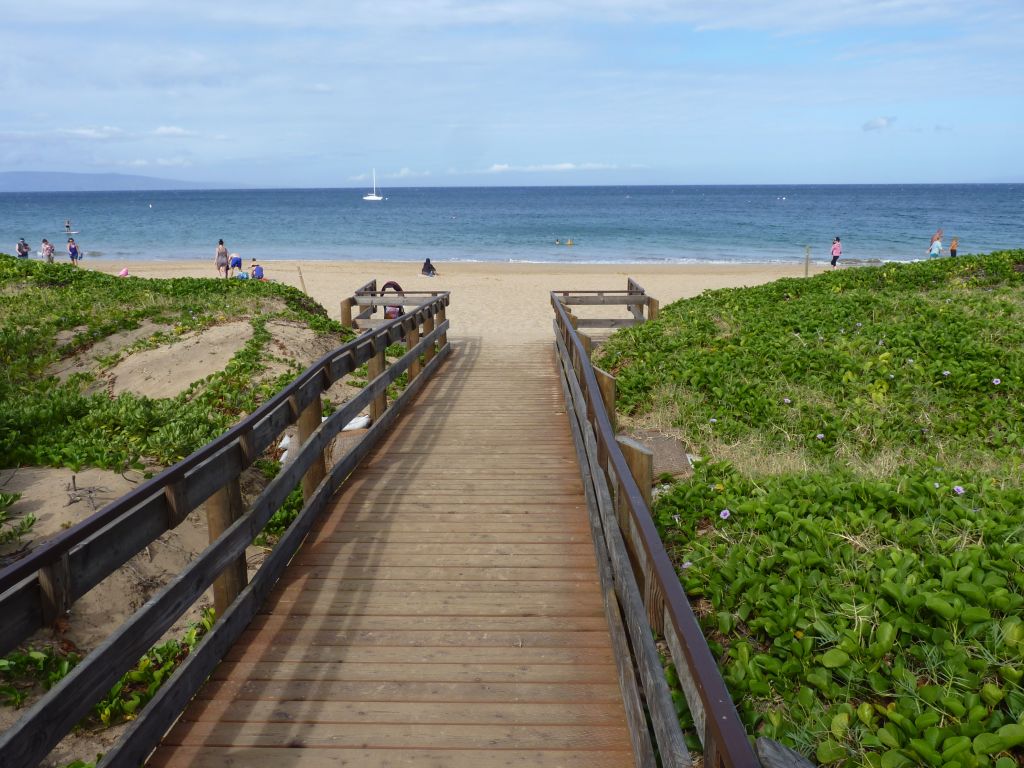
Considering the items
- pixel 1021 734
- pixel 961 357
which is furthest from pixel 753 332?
pixel 1021 734

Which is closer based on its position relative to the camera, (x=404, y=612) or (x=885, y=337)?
(x=404, y=612)

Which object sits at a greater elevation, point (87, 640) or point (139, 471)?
point (139, 471)

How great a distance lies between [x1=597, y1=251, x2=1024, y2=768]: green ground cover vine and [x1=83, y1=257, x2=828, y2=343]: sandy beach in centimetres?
789

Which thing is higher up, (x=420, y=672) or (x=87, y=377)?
(x=87, y=377)

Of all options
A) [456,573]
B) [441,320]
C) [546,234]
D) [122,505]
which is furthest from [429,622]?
[546,234]

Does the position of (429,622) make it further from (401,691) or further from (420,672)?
(401,691)

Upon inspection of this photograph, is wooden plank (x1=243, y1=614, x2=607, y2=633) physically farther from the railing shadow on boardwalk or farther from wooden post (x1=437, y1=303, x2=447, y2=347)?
A: wooden post (x1=437, y1=303, x2=447, y2=347)

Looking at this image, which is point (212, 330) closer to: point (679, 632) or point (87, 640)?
point (87, 640)

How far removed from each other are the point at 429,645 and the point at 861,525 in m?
Result: 2.93

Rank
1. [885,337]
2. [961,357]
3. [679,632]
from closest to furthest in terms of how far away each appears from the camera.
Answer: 1. [679,632]
2. [961,357]
3. [885,337]

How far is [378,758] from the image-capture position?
140 inches

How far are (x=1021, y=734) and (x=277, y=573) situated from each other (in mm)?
4178

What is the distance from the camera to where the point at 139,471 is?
738 centimetres

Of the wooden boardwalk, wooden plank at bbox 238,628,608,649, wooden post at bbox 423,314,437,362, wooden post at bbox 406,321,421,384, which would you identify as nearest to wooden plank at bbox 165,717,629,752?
the wooden boardwalk
